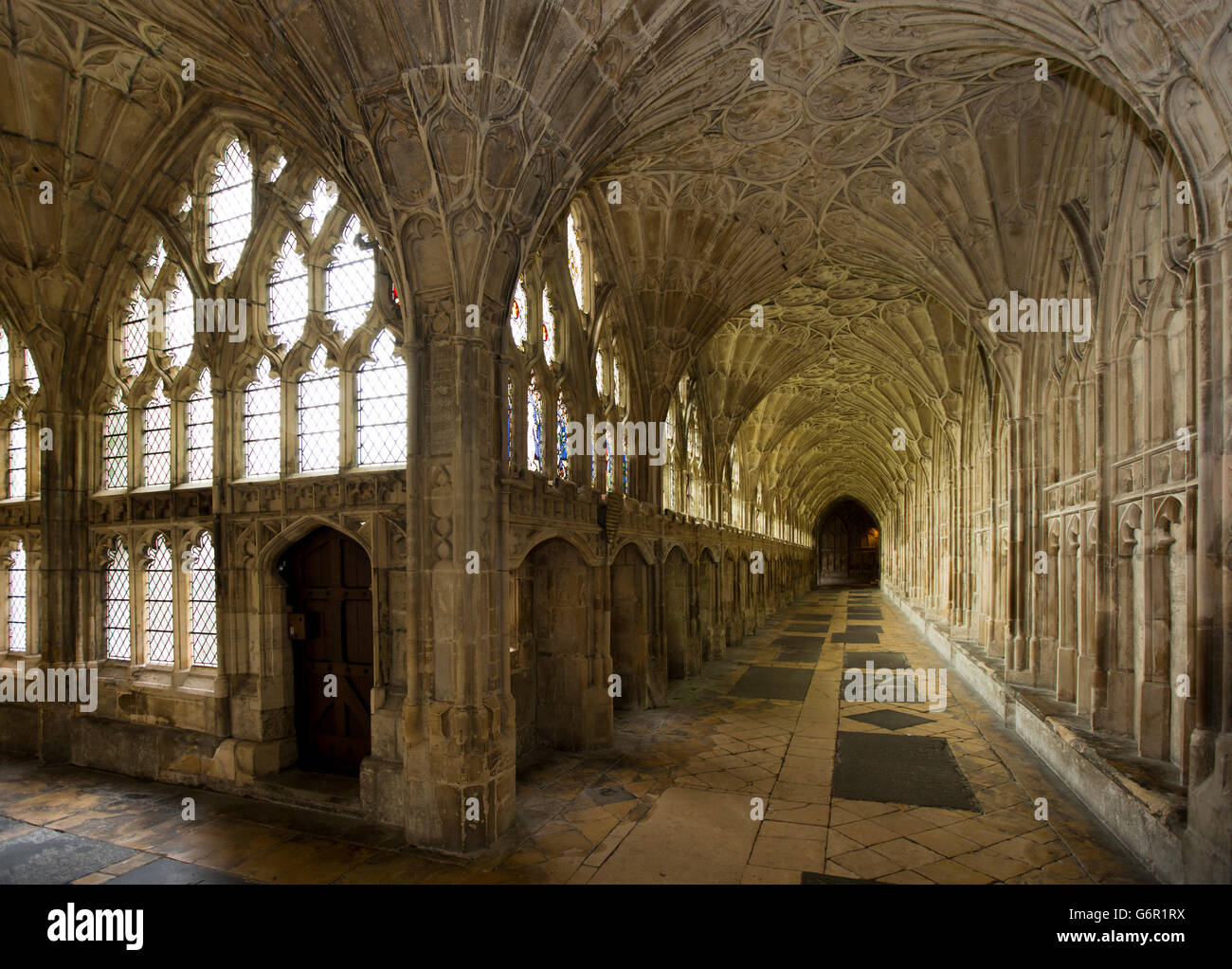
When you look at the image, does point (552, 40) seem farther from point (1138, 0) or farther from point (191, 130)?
point (191, 130)

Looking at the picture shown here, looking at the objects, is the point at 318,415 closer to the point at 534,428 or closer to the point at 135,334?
the point at 534,428

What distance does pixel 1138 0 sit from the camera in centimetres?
463

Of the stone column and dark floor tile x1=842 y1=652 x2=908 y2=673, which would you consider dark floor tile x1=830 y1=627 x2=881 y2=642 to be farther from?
the stone column

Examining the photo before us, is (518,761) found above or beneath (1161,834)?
beneath

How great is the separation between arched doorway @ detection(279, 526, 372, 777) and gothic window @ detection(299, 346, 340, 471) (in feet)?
2.68

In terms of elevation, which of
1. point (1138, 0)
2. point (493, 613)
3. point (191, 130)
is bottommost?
point (493, 613)

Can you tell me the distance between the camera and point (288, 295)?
8.28 m

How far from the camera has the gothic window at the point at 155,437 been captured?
9.24m

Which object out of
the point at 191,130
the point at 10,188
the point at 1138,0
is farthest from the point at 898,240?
the point at 10,188

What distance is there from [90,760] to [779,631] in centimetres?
1759

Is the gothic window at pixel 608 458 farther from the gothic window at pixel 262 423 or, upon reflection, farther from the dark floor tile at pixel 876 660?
the dark floor tile at pixel 876 660

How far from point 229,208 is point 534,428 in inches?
186

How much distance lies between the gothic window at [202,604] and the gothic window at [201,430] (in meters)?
0.83

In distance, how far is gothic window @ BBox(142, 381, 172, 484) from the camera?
30.3 ft
